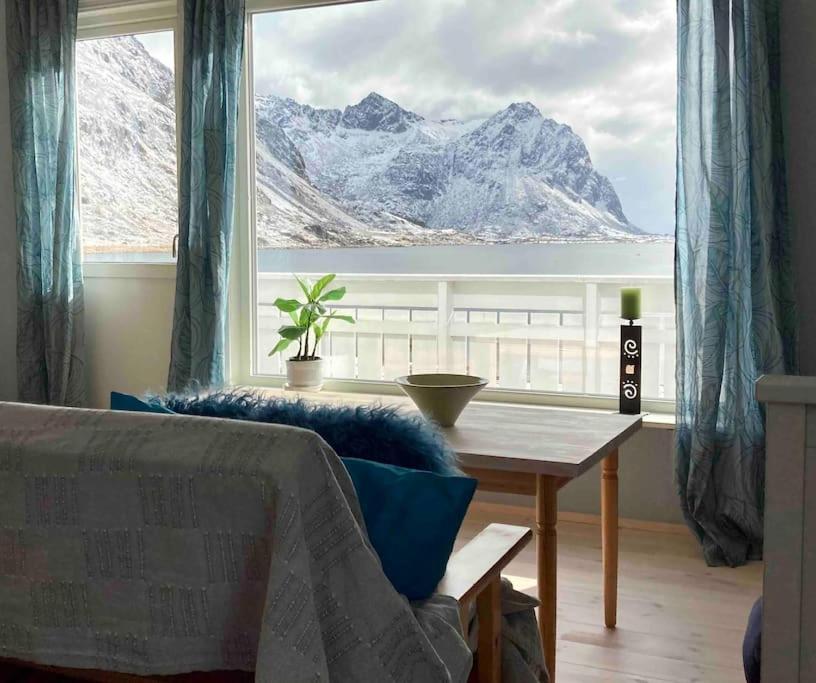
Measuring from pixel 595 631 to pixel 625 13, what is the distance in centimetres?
256

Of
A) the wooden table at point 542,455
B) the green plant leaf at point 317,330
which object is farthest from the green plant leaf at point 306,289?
the wooden table at point 542,455

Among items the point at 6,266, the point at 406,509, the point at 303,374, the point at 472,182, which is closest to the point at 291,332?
the point at 303,374

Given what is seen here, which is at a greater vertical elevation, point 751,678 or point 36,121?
point 36,121

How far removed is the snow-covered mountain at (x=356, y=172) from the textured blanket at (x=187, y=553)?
10.6ft

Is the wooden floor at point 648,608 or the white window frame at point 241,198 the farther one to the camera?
the white window frame at point 241,198

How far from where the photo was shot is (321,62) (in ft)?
15.0

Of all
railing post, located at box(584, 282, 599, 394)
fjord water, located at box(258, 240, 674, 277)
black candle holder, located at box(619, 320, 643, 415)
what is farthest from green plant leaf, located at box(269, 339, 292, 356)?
black candle holder, located at box(619, 320, 643, 415)

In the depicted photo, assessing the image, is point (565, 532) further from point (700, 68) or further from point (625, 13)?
point (625, 13)

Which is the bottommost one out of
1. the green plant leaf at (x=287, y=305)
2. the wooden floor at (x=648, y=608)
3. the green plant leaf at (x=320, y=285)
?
the wooden floor at (x=648, y=608)

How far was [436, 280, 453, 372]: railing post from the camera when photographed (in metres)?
4.77

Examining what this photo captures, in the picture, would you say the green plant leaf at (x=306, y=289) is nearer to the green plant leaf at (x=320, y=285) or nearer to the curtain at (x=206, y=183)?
the green plant leaf at (x=320, y=285)

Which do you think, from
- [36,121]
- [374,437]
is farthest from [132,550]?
[36,121]

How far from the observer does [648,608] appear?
3020mm

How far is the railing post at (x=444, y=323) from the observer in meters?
4.77
